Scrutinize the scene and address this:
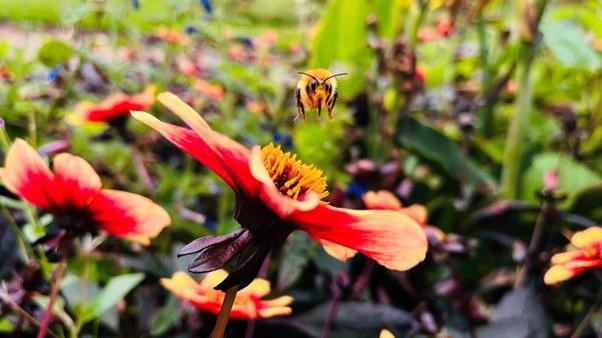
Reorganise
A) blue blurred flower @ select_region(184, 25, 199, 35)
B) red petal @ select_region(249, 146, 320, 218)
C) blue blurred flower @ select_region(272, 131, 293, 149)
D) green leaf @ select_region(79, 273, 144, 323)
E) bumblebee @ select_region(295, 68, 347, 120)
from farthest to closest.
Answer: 1. blue blurred flower @ select_region(184, 25, 199, 35)
2. blue blurred flower @ select_region(272, 131, 293, 149)
3. green leaf @ select_region(79, 273, 144, 323)
4. bumblebee @ select_region(295, 68, 347, 120)
5. red petal @ select_region(249, 146, 320, 218)

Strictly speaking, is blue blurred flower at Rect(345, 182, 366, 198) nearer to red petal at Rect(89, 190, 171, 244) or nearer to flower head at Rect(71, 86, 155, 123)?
flower head at Rect(71, 86, 155, 123)

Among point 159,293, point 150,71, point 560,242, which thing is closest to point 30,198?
point 159,293

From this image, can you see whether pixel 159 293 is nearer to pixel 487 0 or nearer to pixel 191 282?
pixel 191 282

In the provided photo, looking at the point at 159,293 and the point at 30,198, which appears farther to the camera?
the point at 159,293

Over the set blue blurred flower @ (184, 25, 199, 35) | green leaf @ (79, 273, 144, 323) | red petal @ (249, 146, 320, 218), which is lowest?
green leaf @ (79, 273, 144, 323)

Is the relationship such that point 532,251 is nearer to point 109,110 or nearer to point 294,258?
point 294,258

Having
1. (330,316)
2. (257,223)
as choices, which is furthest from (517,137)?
(257,223)

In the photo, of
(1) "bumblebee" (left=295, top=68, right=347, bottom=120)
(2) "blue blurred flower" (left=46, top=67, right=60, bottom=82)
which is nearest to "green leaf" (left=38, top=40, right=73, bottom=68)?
(2) "blue blurred flower" (left=46, top=67, right=60, bottom=82)
